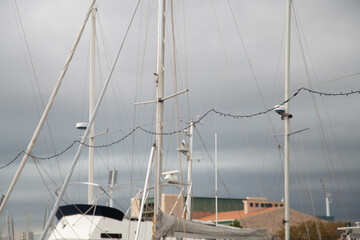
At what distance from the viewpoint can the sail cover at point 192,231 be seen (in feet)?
59.4

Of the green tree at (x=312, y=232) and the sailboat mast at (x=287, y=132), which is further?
the green tree at (x=312, y=232)

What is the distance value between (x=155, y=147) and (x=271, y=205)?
58.7 metres

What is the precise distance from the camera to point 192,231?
19047mm

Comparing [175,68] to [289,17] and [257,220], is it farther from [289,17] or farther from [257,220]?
[257,220]

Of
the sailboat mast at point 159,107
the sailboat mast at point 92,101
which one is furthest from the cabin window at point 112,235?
the sailboat mast at point 159,107

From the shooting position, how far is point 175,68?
21.4 m

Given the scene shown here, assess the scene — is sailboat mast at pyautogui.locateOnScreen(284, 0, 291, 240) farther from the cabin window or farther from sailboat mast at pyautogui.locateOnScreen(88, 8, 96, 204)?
sailboat mast at pyautogui.locateOnScreen(88, 8, 96, 204)

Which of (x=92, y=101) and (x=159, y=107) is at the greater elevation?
(x=92, y=101)

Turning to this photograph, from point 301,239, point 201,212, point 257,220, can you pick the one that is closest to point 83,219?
point 301,239

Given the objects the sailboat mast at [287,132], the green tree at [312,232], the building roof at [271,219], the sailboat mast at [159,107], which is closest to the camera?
the sailboat mast at [159,107]

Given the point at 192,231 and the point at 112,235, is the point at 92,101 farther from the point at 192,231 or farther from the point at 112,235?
the point at 192,231

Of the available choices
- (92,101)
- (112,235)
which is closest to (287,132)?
(112,235)

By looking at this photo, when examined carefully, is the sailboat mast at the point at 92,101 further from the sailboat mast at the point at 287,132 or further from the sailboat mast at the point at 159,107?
the sailboat mast at the point at 287,132

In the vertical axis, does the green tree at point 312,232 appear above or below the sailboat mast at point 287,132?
below
